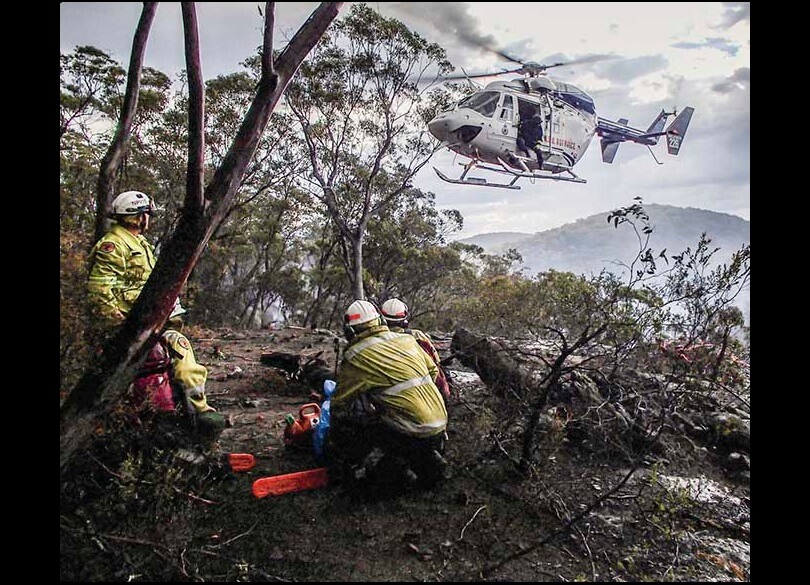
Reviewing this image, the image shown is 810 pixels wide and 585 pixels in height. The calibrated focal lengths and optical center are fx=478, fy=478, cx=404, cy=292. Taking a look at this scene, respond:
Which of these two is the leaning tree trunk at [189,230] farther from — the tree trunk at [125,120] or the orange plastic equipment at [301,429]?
the orange plastic equipment at [301,429]

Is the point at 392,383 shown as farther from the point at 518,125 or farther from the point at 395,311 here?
the point at 518,125

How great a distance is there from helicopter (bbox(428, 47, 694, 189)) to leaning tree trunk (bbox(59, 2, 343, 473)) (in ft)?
28.6

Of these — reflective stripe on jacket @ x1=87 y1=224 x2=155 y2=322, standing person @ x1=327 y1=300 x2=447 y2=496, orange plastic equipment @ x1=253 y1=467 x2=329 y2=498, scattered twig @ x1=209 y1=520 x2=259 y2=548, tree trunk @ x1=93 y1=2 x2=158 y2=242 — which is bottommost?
scattered twig @ x1=209 y1=520 x2=259 y2=548

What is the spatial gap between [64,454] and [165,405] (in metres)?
1.11

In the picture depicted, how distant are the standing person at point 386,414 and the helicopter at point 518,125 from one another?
8.94 m

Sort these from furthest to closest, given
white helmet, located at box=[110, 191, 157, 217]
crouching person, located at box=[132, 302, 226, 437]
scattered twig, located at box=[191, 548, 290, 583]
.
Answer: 1. white helmet, located at box=[110, 191, 157, 217]
2. crouching person, located at box=[132, 302, 226, 437]
3. scattered twig, located at box=[191, 548, 290, 583]

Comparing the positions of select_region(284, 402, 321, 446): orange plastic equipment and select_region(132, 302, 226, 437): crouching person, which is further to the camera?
select_region(284, 402, 321, 446): orange plastic equipment

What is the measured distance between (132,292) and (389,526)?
2.89m

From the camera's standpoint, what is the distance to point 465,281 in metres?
24.5

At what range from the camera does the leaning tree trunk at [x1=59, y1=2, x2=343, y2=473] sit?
3.21 meters

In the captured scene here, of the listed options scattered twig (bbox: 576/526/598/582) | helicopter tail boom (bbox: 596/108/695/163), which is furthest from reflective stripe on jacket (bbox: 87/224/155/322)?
helicopter tail boom (bbox: 596/108/695/163)

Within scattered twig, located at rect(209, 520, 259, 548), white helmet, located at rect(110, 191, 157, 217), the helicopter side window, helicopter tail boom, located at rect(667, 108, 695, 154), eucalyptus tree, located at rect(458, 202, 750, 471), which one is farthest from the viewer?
helicopter tail boom, located at rect(667, 108, 695, 154)

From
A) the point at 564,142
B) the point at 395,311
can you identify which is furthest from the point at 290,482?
the point at 564,142

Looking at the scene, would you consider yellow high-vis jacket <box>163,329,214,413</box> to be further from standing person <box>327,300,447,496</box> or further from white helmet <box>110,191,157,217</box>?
standing person <box>327,300,447,496</box>
